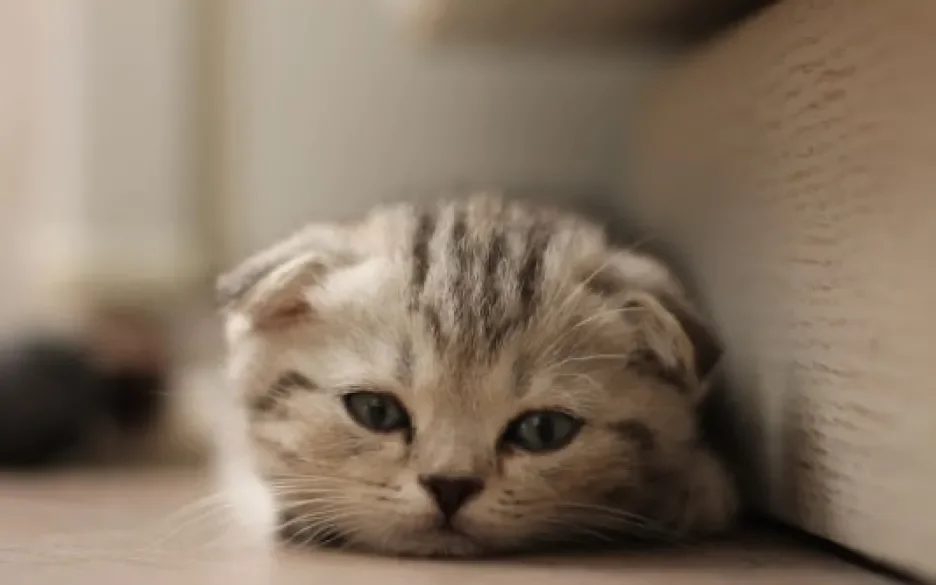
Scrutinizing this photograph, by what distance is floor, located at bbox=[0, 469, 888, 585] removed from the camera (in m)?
0.77

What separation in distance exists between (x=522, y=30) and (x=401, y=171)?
1.29ft

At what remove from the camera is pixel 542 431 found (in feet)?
2.81

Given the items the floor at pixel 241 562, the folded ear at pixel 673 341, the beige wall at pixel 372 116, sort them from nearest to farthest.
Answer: the floor at pixel 241 562, the folded ear at pixel 673 341, the beige wall at pixel 372 116

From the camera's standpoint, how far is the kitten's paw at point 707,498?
924 millimetres

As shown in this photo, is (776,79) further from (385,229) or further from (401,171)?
(401,171)

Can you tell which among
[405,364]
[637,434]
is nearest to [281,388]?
[405,364]

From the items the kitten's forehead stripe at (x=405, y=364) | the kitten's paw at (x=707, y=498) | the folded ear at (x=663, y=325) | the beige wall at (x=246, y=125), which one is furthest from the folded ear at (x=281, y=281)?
the beige wall at (x=246, y=125)

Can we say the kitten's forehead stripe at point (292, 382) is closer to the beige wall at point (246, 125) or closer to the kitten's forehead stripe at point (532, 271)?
the kitten's forehead stripe at point (532, 271)

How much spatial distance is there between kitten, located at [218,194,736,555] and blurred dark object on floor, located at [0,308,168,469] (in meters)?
0.38

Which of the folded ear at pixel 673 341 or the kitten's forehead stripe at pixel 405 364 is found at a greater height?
the folded ear at pixel 673 341

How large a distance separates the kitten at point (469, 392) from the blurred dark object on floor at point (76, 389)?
1.25 ft

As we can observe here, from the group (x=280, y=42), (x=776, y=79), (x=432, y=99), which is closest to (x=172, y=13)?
(x=280, y=42)

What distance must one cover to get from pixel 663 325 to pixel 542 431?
4.9 inches

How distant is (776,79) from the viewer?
964 mm
